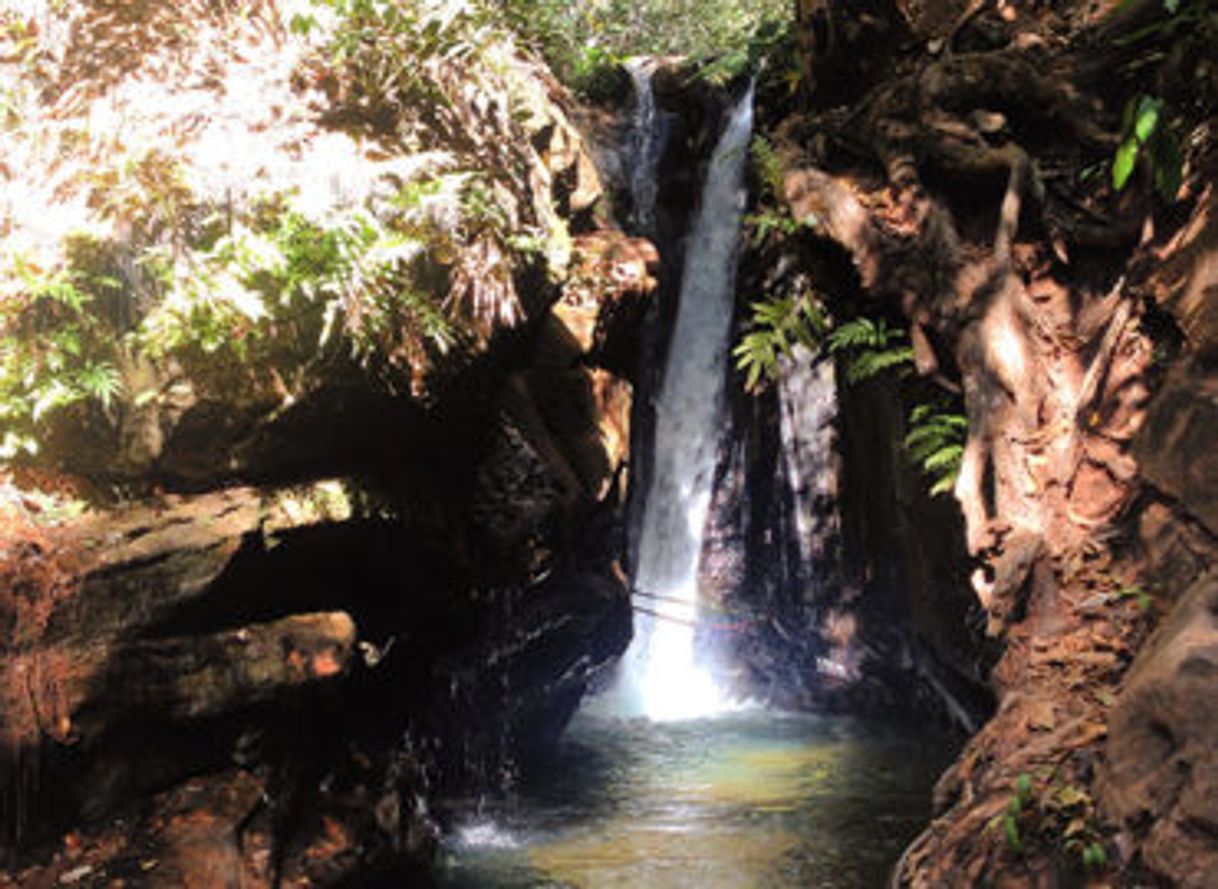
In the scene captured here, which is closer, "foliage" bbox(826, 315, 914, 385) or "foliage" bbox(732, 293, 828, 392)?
"foliage" bbox(826, 315, 914, 385)

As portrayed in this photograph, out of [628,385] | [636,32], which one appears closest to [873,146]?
[628,385]

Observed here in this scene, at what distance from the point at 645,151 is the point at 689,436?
14.9 feet

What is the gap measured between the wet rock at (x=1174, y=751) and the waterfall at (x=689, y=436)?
34.7ft

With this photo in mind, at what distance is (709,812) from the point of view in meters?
7.90

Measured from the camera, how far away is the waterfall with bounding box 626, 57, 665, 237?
13750mm

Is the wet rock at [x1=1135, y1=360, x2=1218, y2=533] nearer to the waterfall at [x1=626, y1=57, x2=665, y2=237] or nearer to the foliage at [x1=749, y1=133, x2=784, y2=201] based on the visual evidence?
the foliage at [x1=749, y1=133, x2=784, y2=201]

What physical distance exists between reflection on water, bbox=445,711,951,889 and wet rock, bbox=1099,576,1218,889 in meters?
3.74

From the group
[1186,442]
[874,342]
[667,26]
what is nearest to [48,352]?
[874,342]

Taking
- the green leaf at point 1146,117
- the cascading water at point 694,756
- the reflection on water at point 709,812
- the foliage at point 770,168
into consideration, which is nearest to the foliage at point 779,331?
the foliage at point 770,168

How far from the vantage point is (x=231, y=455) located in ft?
19.3

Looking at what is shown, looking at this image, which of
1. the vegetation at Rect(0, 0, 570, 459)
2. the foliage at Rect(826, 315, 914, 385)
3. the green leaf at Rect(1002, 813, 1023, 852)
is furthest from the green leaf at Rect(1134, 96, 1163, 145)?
the vegetation at Rect(0, 0, 570, 459)

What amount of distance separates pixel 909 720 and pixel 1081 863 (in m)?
8.49

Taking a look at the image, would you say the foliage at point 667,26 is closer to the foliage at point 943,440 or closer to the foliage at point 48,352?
the foliage at point 943,440

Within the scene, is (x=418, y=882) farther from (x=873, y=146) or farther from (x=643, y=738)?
(x=873, y=146)
